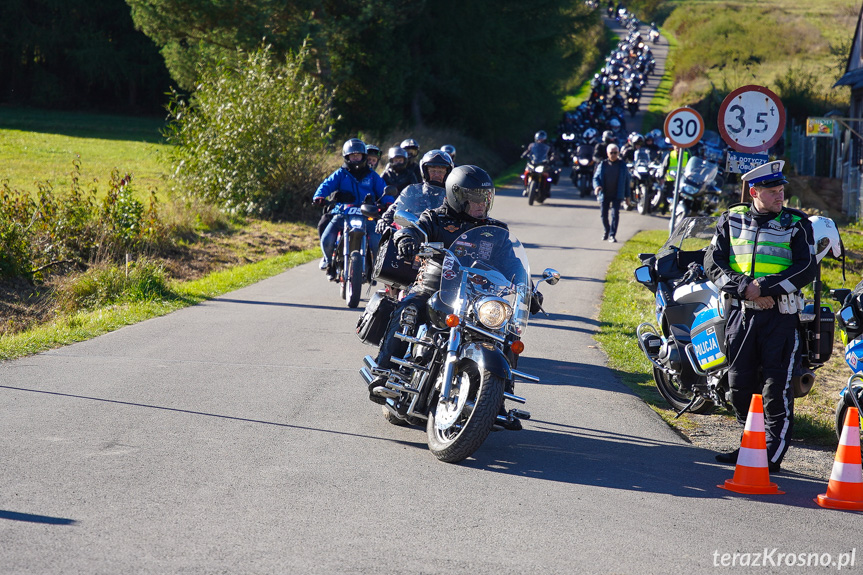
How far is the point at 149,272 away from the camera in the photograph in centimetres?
1220

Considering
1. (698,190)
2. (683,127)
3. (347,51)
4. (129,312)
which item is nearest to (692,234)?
(129,312)

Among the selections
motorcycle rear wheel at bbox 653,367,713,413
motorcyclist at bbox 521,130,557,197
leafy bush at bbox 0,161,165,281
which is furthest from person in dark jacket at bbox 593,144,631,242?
motorcycle rear wheel at bbox 653,367,713,413

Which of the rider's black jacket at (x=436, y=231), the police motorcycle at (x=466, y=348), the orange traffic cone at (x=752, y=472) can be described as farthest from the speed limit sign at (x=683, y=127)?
the orange traffic cone at (x=752, y=472)

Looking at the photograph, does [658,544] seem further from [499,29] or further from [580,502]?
[499,29]

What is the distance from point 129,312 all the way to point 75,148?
1004 inches

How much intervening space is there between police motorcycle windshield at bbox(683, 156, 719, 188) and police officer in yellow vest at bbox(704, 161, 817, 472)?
15.0 meters

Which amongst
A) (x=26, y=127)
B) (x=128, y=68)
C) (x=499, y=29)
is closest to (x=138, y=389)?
Result: (x=499, y=29)

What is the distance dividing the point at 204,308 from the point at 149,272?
4.25ft

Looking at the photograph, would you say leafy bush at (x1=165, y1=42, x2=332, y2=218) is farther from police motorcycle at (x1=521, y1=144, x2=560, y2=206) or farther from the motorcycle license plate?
the motorcycle license plate

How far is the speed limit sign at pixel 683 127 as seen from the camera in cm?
1462

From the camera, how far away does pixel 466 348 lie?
5688 mm

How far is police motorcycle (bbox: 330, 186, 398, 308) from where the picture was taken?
448 inches

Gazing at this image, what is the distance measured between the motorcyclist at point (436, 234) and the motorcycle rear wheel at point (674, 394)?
6.44ft

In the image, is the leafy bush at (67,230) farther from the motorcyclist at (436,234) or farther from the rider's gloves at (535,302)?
the rider's gloves at (535,302)
